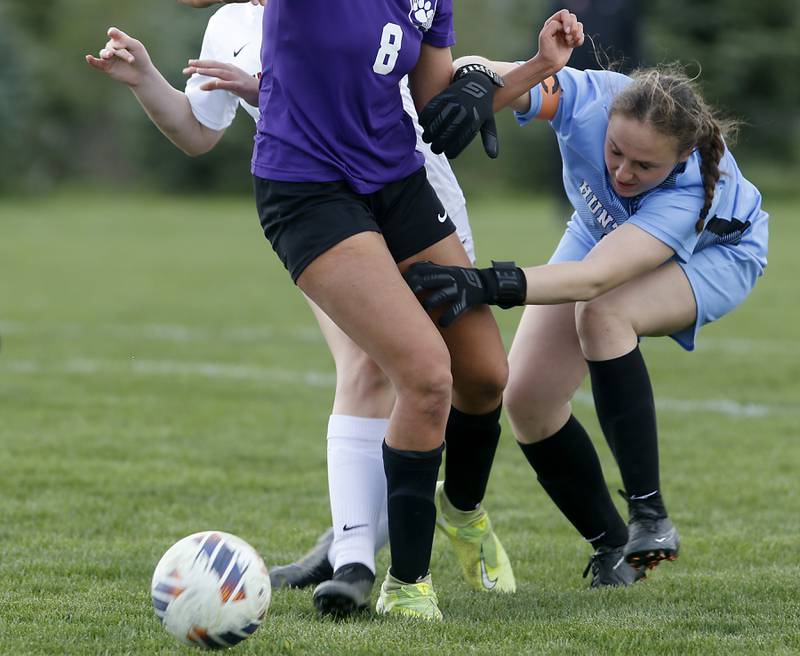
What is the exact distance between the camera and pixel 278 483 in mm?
5855

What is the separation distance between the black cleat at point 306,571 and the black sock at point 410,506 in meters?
0.62

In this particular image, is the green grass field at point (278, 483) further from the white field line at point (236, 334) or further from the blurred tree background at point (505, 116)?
the blurred tree background at point (505, 116)

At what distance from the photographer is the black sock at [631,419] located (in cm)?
396

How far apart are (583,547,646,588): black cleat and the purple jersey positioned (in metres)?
1.53

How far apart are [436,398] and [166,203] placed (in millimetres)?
30202

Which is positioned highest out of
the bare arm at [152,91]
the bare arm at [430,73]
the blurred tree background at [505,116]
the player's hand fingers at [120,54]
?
the bare arm at [430,73]

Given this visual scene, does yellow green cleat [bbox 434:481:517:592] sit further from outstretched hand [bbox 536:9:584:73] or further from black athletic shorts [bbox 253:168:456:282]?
outstretched hand [bbox 536:9:584:73]

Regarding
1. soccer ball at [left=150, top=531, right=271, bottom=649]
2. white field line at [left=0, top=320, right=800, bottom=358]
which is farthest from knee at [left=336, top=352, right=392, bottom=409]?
white field line at [left=0, top=320, right=800, bottom=358]

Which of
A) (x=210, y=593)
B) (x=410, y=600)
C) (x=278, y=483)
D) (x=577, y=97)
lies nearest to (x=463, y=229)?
(x=577, y=97)

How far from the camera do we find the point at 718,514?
5375 mm

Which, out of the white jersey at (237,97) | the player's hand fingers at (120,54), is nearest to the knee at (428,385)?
the white jersey at (237,97)

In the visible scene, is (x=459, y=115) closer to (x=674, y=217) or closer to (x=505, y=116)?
(x=674, y=217)

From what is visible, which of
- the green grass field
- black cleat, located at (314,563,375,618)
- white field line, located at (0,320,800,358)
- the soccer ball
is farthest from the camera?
white field line, located at (0,320,800,358)

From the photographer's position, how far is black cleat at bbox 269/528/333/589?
4191 mm
